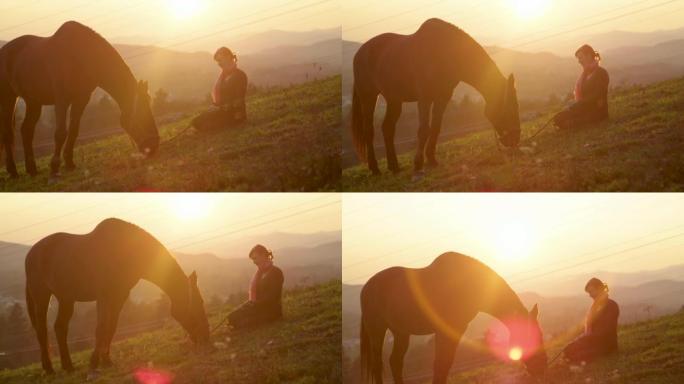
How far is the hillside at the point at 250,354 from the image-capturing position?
7.07 metres

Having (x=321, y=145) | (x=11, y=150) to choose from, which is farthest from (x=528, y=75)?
(x=11, y=150)

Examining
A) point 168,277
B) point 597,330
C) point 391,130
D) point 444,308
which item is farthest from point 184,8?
point 597,330

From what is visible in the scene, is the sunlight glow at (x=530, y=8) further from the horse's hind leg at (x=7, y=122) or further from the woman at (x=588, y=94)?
the horse's hind leg at (x=7, y=122)

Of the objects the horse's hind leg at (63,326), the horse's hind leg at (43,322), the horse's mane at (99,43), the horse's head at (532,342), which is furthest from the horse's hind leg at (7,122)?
the horse's head at (532,342)

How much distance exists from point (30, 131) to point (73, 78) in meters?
0.54

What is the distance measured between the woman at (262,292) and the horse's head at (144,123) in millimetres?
1067

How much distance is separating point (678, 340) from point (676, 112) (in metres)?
1.57

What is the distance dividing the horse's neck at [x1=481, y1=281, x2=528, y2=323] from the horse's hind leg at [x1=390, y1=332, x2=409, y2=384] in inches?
23.7

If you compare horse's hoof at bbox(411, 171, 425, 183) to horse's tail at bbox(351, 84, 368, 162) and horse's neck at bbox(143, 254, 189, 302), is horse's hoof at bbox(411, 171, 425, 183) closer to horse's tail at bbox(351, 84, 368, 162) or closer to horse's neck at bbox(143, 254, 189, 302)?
horse's tail at bbox(351, 84, 368, 162)

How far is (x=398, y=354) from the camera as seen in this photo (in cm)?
702

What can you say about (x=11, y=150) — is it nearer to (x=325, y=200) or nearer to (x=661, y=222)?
(x=325, y=200)

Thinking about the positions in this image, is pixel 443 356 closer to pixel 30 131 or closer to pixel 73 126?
pixel 73 126

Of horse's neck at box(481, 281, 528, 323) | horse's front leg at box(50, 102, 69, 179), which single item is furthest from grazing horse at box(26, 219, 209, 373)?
horse's neck at box(481, 281, 528, 323)

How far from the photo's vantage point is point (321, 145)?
7.27 metres
